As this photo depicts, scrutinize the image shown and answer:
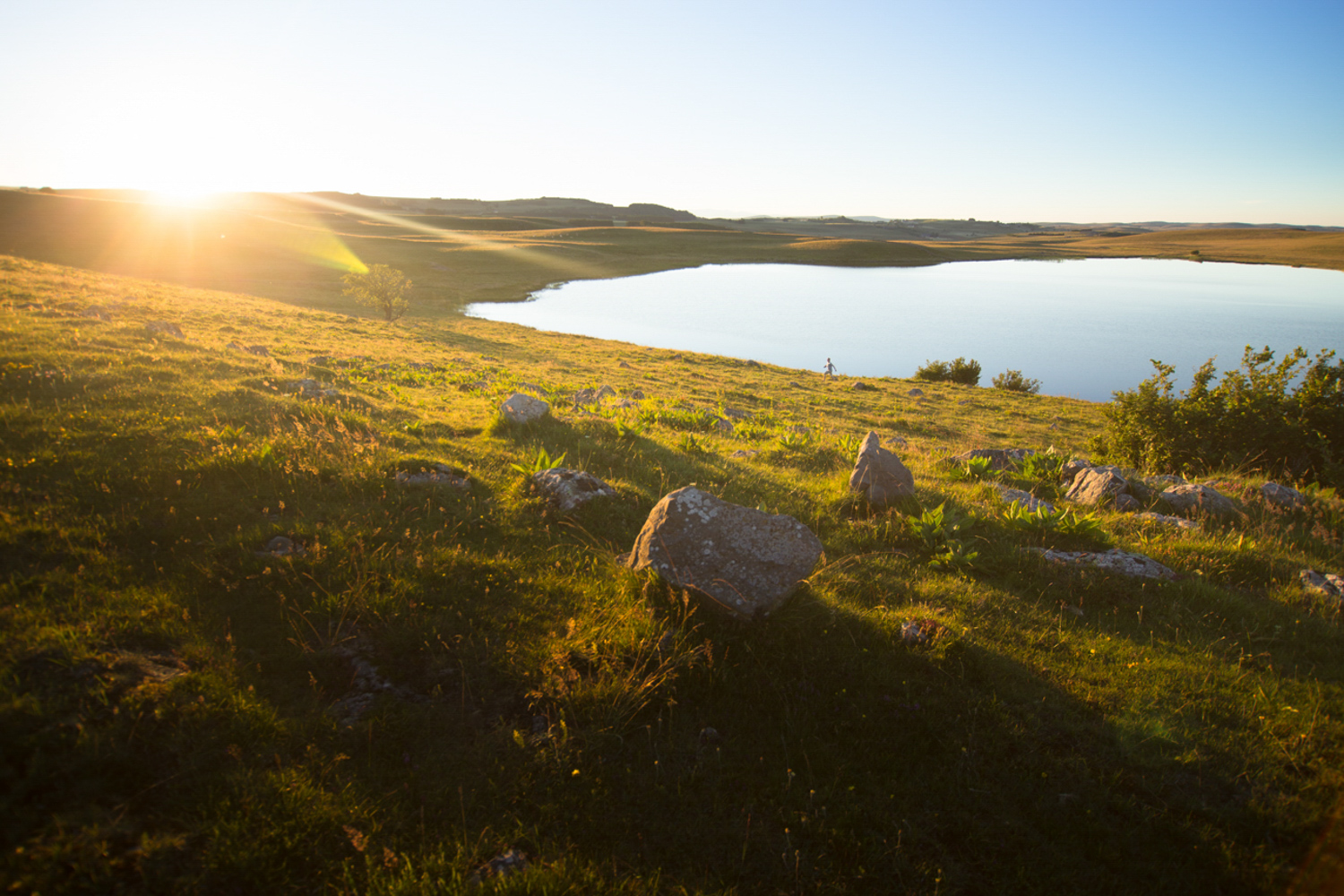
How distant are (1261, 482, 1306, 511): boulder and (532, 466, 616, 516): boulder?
1144 centimetres

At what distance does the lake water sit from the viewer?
4878 centimetres

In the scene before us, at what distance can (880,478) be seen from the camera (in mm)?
9211

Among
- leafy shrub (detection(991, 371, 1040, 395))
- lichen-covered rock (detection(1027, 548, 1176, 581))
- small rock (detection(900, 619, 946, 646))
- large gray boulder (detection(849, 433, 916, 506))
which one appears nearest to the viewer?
small rock (detection(900, 619, 946, 646))

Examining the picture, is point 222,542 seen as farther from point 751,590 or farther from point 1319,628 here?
point 1319,628

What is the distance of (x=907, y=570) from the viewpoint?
7.39 meters

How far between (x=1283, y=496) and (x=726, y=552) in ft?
35.5

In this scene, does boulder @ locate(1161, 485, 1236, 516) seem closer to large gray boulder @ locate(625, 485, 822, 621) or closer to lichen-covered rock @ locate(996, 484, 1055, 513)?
lichen-covered rock @ locate(996, 484, 1055, 513)

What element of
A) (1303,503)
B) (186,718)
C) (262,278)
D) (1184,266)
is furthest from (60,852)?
(1184,266)

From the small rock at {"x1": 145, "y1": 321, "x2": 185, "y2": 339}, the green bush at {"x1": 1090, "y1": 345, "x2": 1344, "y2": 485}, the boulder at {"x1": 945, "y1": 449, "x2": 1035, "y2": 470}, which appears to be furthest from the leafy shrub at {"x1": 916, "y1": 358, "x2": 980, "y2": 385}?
the small rock at {"x1": 145, "y1": 321, "x2": 185, "y2": 339}

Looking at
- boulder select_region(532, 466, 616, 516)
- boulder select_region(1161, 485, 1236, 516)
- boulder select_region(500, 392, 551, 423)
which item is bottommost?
boulder select_region(1161, 485, 1236, 516)

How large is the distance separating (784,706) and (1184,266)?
185m

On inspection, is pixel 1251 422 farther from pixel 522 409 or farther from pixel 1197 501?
pixel 522 409

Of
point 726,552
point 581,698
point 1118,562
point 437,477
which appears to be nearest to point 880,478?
point 1118,562

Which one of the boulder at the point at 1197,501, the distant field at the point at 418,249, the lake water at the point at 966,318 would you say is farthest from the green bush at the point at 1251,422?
the distant field at the point at 418,249
